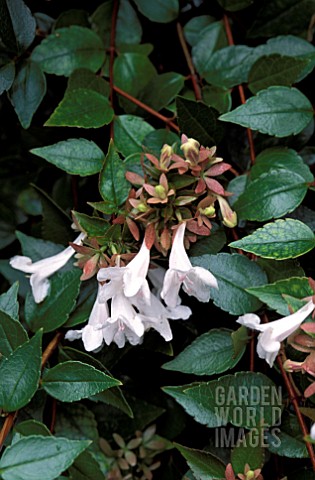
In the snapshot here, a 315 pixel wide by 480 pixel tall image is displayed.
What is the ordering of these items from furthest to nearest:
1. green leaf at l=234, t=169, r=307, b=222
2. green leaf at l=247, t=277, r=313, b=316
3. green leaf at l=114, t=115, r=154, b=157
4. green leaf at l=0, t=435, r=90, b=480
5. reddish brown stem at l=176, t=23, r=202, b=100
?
reddish brown stem at l=176, t=23, r=202, b=100
green leaf at l=114, t=115, r=154, b=157
green leaf at l=234, t=169, r=307, b=222
green leaf at l=247, t=277, r=313, b=316
green leaf at l=0, t=435, r=90, b=480

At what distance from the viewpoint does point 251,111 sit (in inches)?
41.0

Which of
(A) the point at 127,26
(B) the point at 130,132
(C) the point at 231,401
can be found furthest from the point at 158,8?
(C) the point at 231,401

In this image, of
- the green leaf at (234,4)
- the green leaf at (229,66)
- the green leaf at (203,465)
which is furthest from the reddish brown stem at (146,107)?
the green leaf at (203,465)

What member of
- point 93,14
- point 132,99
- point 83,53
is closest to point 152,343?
point 132,99

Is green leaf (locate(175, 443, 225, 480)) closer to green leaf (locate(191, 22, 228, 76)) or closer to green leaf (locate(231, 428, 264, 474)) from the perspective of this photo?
green leaf (locate(231, 428, 264, 474))

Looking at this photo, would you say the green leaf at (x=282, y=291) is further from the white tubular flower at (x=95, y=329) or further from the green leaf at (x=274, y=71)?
the green leaf at (x=274, y=71)

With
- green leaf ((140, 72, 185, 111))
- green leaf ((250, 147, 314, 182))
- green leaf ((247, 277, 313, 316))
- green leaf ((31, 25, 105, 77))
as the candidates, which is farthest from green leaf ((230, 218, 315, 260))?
green leaf ((31, 25, 105, 77))

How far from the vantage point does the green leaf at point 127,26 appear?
127 centimetres

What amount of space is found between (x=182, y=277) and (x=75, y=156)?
29 centimetres

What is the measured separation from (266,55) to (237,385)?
552 mm

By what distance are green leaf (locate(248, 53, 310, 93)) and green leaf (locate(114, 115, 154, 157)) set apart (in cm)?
20

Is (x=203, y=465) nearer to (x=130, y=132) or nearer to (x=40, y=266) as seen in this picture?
(x=40, y=266)

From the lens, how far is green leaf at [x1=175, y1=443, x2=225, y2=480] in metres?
0.93

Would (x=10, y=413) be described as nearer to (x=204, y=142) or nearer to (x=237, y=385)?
(x=237, y=385)
